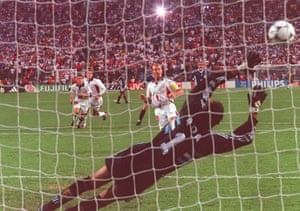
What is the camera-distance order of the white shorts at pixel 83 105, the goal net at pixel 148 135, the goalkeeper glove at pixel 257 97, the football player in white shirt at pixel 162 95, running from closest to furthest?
the goalkeeper glove at pixel 257 97 → the goal net at pixel 148 135 → the football player in white shirt at pixel 162 95 → the white shorts at pixel 83 105

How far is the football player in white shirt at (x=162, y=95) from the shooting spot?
34.5 feet

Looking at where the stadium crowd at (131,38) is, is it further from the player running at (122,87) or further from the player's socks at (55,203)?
the player's socks at (55,203)

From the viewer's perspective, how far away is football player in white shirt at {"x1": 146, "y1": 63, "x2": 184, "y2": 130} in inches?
414

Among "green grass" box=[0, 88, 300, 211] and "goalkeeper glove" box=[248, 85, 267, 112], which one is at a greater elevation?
"goalkeeper glove" box=[248, 85, 267, 112]

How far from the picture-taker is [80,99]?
44.9ft

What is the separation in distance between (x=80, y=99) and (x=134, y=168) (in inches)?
355

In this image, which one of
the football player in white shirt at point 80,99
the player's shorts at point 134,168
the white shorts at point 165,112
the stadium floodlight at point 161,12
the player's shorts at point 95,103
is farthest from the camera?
the stadium floodlight at point 161,12

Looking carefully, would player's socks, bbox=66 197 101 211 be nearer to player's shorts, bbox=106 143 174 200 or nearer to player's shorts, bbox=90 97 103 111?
player's shorts, bbox=106 143 174 200

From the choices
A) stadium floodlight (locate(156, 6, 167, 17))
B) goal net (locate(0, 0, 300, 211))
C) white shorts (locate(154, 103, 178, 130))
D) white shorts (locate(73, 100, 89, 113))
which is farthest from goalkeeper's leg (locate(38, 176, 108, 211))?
stadium floodlight (locate(156, 6, 167, 17))

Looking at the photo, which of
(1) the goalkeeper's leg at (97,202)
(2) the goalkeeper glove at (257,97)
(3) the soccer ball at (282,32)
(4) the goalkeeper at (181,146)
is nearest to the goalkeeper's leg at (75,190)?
(4) the goalkeeper at (181,146)

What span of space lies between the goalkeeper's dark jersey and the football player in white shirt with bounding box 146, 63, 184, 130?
A: 5.47m

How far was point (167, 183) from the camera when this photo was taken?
696 cm

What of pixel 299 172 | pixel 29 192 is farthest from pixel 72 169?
pixel 299 172

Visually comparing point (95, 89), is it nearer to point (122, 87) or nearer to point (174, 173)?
point (122, 87)
